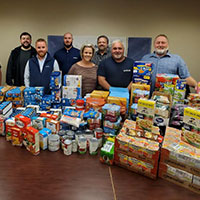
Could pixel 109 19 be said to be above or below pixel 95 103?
above

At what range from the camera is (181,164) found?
4.00ft

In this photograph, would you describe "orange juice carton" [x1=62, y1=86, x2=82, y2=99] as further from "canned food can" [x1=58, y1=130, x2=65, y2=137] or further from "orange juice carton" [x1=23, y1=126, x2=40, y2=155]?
"orange juice carton" [x1=23, y1=126, x2=40, y2=155]

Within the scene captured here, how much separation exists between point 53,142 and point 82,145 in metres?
0.25

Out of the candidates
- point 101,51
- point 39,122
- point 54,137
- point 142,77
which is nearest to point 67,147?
point 54,137

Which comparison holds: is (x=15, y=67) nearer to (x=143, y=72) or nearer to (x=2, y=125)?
(x=2, y=125)

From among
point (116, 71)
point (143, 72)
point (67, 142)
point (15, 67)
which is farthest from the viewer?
point (15, 67)

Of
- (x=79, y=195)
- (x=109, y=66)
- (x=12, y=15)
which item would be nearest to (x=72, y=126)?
(x=79, y=195)

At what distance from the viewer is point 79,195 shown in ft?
3.82

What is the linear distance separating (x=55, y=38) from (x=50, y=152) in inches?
149

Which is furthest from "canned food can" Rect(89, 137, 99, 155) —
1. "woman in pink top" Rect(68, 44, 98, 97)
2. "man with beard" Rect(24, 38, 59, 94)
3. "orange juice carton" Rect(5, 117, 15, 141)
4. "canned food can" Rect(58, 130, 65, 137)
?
"man with beard" Rect(24, 38, 59, 94)

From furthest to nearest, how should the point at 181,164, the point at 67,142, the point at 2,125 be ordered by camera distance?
the point at 2,125 < the point at 67,142 < the point at 181,164

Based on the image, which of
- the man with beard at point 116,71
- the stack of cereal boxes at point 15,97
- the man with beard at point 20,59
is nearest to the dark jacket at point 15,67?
the man with beard at point 20,59

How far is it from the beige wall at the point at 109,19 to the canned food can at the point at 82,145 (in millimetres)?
3704

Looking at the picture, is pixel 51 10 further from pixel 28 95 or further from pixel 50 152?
pixel 50 152
